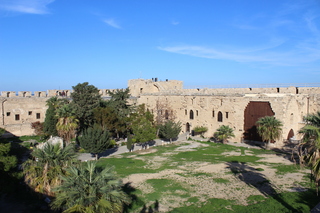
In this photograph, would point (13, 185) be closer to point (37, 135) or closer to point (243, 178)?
point (243, 178)

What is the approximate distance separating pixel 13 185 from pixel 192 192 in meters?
9.81

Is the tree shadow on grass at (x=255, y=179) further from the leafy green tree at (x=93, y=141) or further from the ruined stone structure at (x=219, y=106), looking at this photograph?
the leafy green tree at (x=93, y=141)

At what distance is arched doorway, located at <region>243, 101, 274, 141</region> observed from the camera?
2439 centimetres

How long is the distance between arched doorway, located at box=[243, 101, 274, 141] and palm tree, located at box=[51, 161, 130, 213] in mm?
19540

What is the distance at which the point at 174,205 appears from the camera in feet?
37.9

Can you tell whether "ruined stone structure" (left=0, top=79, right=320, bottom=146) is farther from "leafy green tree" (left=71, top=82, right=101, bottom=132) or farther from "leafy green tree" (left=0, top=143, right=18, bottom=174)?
"leafy green tree" (left=0, top=143, right=18, bottom=174)

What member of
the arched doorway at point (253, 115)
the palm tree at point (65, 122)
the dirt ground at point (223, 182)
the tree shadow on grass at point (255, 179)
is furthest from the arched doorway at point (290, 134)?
the palm tree at point (65, 122)

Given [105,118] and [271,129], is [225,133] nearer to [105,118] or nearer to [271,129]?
[271,129]

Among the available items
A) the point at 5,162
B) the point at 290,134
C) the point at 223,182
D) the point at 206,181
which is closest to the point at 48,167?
the point at 5,162

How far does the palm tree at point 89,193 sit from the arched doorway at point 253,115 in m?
19.5

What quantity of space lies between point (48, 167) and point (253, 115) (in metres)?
20.3

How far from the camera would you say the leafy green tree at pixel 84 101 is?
2567 centimetres

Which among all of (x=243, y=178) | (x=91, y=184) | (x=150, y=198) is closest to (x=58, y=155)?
(x=91, y=184)

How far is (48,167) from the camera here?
33.6 ft
